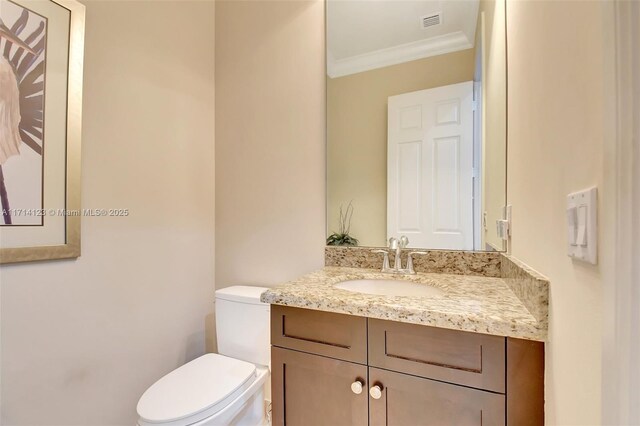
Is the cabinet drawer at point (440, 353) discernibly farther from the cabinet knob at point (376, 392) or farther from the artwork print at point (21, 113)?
the artwork print at point (21, 113)

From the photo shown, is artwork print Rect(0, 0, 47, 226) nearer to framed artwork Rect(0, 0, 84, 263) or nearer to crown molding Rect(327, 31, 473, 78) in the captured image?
framed artwork Rect(0, 0, 84, 263)

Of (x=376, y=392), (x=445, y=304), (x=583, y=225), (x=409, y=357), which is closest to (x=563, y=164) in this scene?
(x=583, y=225)

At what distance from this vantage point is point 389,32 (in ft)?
4.64

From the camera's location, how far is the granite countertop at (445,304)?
70 centimetres

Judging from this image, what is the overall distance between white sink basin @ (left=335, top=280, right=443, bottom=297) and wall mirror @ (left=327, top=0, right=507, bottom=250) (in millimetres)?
240

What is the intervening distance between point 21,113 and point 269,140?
1.00 meters

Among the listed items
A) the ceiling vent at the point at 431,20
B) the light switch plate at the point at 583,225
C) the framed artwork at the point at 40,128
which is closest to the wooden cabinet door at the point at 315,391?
the light switch plate at the point at 583,225

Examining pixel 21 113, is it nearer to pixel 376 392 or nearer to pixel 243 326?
pixel 243 326

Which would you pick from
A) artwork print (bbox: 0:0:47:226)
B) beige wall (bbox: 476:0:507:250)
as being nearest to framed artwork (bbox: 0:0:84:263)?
artwork print (bbox: 0:0:47:226)

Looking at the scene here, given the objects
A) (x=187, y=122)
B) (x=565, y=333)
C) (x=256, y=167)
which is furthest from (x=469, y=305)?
(x=187, y=122)

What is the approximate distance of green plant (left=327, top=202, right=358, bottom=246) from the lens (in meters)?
1.48

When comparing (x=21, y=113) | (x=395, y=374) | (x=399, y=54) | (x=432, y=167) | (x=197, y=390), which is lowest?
(x=197, y=390)

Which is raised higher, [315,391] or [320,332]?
[320,332]

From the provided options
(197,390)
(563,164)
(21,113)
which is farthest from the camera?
(197,390)
